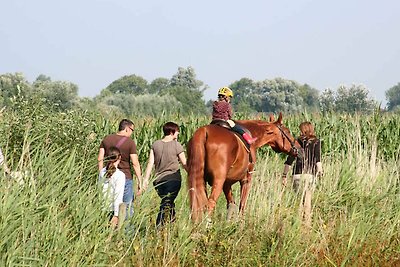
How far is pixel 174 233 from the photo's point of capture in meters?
7.46

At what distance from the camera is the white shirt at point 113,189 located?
7.38 m

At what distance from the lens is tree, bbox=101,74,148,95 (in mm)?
116688

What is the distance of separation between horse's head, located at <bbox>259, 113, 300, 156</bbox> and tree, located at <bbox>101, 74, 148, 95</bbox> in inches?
4061

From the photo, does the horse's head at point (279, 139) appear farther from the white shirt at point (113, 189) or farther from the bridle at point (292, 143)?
the white shirt at point (113, 189)

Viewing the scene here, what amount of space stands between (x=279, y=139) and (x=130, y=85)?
4178 inches

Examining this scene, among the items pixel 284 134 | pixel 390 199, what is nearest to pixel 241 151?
pixel 284 134

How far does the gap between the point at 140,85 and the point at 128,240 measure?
111 meters

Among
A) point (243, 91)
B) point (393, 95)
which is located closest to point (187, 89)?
point (243, 91)

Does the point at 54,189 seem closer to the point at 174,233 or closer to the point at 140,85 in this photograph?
the point at 174,233

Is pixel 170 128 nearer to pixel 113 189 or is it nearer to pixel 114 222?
pixel 113 189

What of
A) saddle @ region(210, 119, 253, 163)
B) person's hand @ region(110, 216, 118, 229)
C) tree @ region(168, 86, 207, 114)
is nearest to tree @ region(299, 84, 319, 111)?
tree @ region(168, 86, 207, 114)

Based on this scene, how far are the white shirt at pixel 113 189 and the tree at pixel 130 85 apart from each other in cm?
10721

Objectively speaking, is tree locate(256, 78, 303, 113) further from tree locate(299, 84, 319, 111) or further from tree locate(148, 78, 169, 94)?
tree locate(148, 78, 169, 94)

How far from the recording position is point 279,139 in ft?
41.9
